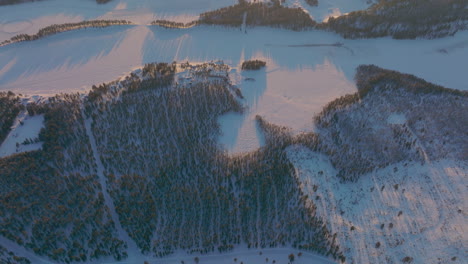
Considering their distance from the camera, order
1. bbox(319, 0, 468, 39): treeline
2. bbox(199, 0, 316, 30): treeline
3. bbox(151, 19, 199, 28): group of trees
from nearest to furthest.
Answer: bbox(319, 0, 468, 39): treeline, bbox(199, 0, 316, 30): treeline, bbox(151, 19, 199, 28): group of trees

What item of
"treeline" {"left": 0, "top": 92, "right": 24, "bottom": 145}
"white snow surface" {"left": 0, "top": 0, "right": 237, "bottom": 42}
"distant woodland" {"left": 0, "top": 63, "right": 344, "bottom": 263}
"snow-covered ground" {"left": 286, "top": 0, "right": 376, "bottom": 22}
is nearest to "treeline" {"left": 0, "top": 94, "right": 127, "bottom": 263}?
"distant woodland" {"left": 0, "top": 63, "right": 344, "bottom": 263}

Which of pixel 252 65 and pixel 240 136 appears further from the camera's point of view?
pixel 252 65

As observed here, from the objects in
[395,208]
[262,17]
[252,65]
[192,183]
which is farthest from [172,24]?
[395,208]

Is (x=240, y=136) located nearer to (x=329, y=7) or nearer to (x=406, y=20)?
(x=329, y=7)

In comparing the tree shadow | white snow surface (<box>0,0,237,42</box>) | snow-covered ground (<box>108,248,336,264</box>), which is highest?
white snow surface (<box>0,0,237,42</box>)

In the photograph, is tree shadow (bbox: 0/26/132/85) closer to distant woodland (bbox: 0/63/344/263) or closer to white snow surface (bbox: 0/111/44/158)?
distant woodland (bbox: 0/63/344/263)
